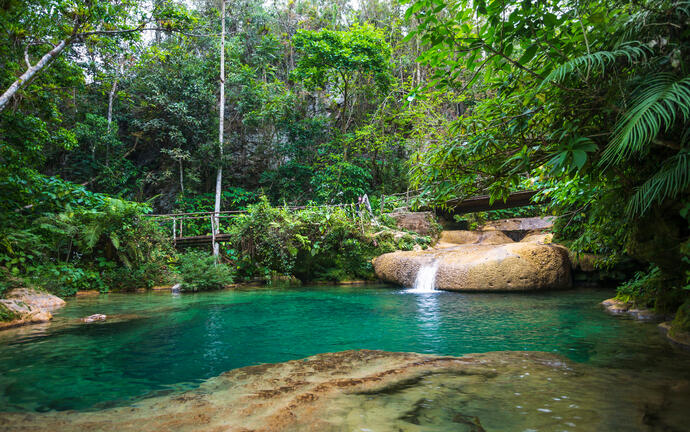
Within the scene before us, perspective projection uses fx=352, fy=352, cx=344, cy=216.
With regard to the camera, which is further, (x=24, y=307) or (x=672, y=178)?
(x=24, y=307)

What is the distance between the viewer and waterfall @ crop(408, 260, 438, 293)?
396 inches

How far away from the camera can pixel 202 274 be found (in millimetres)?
10867

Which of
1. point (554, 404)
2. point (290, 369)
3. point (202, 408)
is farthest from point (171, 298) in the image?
point (554, 404)

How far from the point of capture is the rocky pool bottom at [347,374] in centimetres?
215

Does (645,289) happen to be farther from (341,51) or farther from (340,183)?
(341,51)

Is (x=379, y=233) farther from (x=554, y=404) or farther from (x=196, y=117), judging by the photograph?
(x=196, y=117)

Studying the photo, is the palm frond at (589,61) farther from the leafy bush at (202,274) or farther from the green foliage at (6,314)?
the leafy bush at (202,274)

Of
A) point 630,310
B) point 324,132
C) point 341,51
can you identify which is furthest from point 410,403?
point 324,132

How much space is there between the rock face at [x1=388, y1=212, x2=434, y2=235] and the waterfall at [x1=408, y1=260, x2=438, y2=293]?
5178 mm

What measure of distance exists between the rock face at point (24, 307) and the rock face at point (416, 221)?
11.9 metres

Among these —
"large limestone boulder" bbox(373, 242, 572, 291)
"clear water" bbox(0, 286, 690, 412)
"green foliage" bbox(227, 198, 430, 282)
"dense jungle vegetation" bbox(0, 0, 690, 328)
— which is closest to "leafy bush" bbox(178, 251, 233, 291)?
"dense jungle vegetation" bbox(0, 0, 690, 328)

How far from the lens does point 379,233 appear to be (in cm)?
1288

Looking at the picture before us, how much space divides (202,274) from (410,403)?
32.1 feet

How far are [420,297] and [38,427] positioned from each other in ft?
24.5
